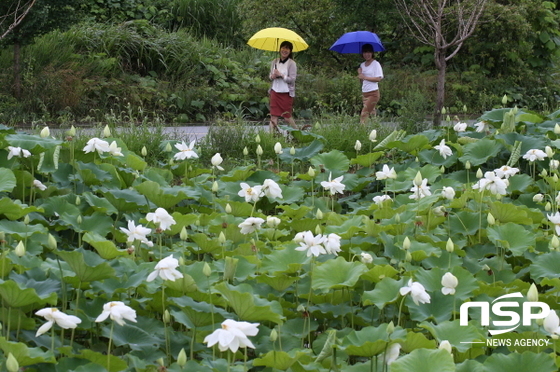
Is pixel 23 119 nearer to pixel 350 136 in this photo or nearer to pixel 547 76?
pixel 350 136

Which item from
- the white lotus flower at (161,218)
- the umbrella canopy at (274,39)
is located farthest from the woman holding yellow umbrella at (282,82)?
the white lotus flower at (161,218)

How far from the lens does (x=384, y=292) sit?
9.67 feet

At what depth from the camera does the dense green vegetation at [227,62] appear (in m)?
10.9

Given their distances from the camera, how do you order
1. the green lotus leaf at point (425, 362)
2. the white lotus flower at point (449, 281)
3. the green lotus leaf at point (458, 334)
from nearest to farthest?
the green lotus leaf at point (425, 362), the green lotus leaf at point (458, 334), the white lotus flower at point (449, 281)

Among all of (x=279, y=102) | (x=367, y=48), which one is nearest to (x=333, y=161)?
(x=279, y=102)

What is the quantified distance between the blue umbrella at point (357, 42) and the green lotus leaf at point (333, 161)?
4892mm

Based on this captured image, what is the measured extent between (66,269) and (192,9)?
13.0 m

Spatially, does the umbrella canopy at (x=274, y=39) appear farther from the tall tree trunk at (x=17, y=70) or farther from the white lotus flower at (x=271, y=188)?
the white lotus flower at (x=271, y=188)

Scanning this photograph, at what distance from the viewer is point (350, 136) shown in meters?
7.02

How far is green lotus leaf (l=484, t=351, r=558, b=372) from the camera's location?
2404 mm

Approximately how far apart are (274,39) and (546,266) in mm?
6673

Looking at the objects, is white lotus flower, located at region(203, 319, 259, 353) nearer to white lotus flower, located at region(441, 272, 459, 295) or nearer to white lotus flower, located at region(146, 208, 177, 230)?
white lotus flower, located at region(441, 272, 459, 295)

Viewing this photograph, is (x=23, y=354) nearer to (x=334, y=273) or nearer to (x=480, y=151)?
(x=334, y=273)

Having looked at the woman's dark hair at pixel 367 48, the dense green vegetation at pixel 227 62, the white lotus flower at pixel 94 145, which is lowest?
the dense green vegetation at pixel 227 62
